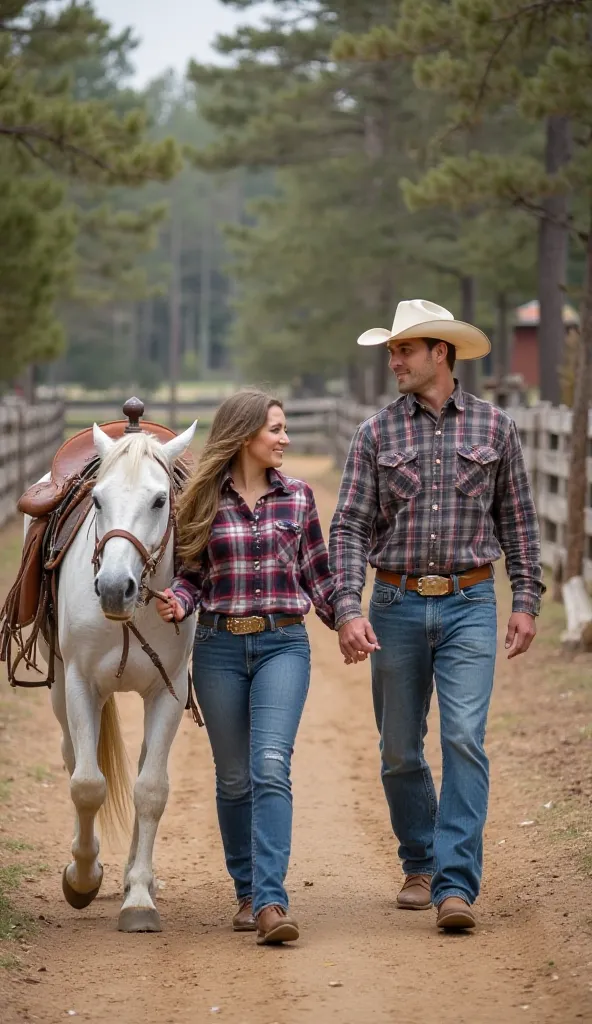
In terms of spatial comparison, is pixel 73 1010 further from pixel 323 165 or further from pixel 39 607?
pixel 323 165

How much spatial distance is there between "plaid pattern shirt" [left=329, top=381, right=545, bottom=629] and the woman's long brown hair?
39 cm

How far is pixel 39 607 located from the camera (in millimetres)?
5844

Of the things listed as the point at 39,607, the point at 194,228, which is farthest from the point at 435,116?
the point at 194,228

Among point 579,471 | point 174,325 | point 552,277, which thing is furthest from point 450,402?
point 174,325

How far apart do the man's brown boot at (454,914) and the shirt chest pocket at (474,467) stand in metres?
1.37

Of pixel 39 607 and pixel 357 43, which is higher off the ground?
pixel 357 43

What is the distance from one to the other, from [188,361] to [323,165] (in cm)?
5915

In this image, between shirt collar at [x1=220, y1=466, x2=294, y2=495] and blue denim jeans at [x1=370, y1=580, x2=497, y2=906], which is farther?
shirt collar at [x1=220, y1=466, x2=294, y2=495]

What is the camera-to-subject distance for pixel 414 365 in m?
5.18

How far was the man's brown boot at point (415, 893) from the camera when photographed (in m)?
5.26

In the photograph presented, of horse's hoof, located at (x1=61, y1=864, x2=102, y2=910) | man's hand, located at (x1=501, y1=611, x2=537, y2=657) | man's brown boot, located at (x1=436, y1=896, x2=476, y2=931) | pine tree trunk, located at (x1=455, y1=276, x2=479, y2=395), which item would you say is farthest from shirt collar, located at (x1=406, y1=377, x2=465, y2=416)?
pine tree trunk, located at (x1=455, y1=276, x2=479, y2=395)

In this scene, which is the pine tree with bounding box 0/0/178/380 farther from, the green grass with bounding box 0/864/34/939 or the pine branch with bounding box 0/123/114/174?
the green grass with bounding box 0/864/34/939

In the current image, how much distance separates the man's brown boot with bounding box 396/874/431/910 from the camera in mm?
5262

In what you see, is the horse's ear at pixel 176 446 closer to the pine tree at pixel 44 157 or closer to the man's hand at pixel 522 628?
the man's hand at pixel 522 628
